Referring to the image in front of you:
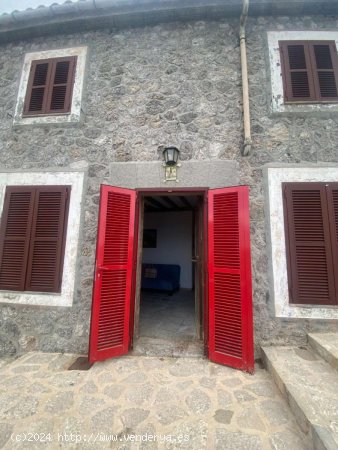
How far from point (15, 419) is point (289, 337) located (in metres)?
3.25

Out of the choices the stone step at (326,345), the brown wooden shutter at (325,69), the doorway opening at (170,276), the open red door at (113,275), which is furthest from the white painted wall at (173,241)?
the brown wooden shutter at (325,69)

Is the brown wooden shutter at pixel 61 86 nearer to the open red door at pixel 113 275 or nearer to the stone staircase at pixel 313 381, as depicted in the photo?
the open red door at pixel 113 275

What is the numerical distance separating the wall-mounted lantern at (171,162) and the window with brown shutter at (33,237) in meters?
1.67

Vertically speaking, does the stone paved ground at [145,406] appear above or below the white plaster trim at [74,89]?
below

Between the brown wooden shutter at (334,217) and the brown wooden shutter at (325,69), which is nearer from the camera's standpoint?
the brown wooden shutter at (334,217)

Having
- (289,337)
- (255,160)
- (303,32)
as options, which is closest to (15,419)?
(289,337)

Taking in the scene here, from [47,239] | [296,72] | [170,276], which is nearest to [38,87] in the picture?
[47,239]

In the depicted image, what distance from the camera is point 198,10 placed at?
371 cm

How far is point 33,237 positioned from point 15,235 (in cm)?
33

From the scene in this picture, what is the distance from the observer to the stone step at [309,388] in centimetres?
164

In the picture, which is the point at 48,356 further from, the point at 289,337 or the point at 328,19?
the point at 328,19

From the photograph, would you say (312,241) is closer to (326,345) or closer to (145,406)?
(326,345)

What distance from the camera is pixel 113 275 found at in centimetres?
314

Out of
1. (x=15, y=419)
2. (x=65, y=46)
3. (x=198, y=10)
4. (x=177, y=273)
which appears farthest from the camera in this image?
(x=177, y=273)
